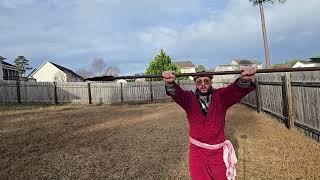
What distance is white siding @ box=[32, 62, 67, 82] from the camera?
68.2 metres

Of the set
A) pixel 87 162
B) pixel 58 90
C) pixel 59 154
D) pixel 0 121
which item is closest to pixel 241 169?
pixel 87 162

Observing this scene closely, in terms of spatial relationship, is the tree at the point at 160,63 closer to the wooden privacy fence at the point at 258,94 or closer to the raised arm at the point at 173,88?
the wooden privacy fence at the point at 258,94

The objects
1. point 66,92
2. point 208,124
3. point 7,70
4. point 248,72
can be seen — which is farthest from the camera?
point 7,70

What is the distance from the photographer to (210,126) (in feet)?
15.5

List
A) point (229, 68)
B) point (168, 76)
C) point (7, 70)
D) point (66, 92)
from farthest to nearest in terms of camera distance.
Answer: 1. point (229, 68)
2. point (7, 70)
3. point (66, 92)
4. point (168, 76)

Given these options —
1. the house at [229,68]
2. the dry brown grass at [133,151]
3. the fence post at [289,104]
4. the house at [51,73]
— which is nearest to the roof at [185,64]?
the house at [229,68]

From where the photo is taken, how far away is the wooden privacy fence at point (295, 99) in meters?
10.2

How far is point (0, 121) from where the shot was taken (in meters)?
16.6

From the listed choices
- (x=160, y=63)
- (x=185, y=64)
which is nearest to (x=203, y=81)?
(x=160, y=63)

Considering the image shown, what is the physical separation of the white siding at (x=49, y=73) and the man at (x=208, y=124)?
2556 inches

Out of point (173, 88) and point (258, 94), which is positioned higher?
point (173, 88)

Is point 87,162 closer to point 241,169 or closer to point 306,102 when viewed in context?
point 241,169

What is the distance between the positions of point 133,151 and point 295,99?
15.9 ft

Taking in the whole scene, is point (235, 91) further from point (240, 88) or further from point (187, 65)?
point (187, 65)
